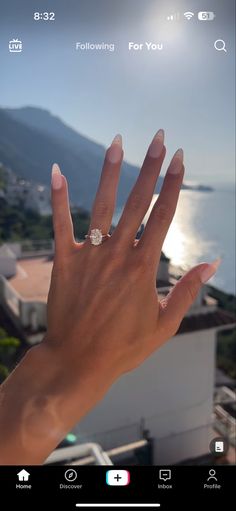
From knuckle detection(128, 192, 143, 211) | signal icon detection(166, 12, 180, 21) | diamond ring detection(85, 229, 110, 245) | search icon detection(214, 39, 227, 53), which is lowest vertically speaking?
diamond ring detection(85, 229, 110, 245)

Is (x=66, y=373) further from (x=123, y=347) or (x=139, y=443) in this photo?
(x=139, y=443)

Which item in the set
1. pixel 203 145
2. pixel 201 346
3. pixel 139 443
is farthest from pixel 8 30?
pixel 201 346

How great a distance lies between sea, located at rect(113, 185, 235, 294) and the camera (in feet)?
2.70

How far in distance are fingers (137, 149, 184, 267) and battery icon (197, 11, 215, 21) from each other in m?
0.31

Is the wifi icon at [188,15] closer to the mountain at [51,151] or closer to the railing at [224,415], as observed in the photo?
the mountain at [51,151]

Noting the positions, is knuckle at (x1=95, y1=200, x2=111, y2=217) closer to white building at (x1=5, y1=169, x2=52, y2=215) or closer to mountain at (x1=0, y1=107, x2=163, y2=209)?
mountain at (x1=0, y1=107, x2=163, y2=209)

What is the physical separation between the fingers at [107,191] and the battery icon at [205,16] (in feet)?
1.05

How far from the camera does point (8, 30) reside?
0.75 meters

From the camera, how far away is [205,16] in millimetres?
738

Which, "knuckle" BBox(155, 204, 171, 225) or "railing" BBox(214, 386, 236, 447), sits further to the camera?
"railing" BBox(214, 386, 236, 447)

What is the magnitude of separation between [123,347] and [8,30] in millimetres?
547
